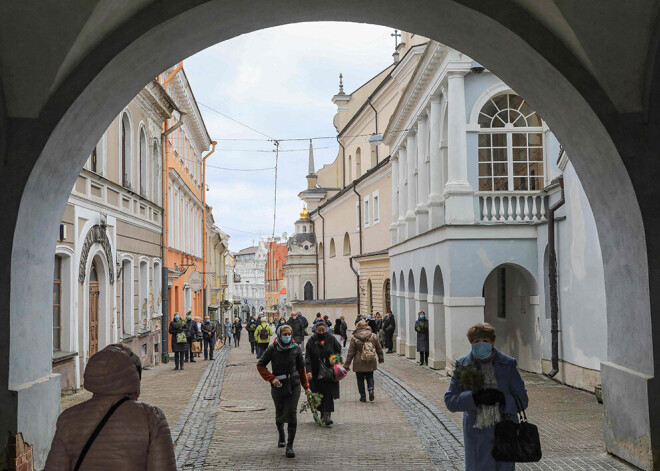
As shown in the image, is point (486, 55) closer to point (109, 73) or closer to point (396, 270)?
point (109, 73)

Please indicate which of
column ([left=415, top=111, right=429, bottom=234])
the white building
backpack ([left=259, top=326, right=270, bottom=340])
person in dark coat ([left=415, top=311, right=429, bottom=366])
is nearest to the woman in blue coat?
the white building

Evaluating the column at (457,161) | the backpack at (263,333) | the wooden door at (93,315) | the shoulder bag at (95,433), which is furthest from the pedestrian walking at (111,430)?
the backpack at (263,333)

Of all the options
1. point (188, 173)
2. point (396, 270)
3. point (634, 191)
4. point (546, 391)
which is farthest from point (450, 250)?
point (188, 173)

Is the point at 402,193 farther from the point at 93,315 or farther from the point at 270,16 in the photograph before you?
the point at 270,16

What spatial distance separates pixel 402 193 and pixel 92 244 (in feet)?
50.6

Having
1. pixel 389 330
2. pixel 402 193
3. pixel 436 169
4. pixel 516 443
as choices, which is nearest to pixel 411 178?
pixel 402 193

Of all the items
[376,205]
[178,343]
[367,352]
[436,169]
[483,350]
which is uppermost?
[376,205]

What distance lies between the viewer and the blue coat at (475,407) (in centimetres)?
568

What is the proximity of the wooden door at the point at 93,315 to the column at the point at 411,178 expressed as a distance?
40.1 ft

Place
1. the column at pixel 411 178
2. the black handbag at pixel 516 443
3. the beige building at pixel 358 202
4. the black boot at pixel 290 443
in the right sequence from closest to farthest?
the black handbag at pixel 516 443 → the black boot at pixel 290 443 → the column at pixel 411 178 → the beige building at pixel 358 202

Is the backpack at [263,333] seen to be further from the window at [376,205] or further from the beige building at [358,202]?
the window at [376,205]

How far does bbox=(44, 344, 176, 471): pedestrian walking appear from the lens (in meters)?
3.57

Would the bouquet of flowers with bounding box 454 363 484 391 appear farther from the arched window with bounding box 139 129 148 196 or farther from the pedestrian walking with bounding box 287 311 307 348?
the pedestrian walking with bounding box 287 311 307 348

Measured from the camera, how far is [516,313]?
21.1 metres
